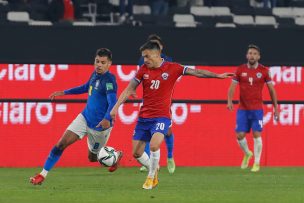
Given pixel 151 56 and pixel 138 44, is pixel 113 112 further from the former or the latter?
pixel 138 44

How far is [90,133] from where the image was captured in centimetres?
1678

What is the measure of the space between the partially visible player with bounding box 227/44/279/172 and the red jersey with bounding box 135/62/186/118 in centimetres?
532

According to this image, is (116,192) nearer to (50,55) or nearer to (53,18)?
(50,55)

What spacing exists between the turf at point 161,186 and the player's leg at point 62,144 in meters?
0.16

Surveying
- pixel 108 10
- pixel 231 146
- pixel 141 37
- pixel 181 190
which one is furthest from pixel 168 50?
pixel 181 190

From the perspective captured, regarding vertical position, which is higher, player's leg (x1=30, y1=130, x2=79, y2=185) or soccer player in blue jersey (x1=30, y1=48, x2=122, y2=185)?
soccer player in blue jersey (x1=30, y1=48, x2=122, y2=185)

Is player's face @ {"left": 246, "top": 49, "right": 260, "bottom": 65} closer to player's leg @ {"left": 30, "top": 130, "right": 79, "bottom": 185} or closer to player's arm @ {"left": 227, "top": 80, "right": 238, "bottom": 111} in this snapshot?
player's arm @ {"left": 227, "top": 80, "right": 238, "bottom": 111}

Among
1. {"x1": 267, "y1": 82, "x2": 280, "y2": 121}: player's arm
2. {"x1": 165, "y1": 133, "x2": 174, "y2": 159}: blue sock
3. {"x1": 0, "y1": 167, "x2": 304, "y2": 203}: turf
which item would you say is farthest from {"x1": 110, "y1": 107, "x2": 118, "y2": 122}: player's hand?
{"x1": 267, "y1": 82, "x2": 280, "y2": 121}: player's arm

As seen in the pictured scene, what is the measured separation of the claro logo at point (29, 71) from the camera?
21.3m

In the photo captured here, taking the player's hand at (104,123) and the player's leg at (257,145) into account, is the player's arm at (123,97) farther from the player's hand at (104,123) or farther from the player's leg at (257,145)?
the player's leg at (257,145)

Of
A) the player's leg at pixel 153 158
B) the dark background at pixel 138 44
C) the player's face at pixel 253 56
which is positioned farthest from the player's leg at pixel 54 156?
the dark background at pixel 138 44

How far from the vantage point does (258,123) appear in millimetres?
20578

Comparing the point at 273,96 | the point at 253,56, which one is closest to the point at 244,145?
the point at 273,96

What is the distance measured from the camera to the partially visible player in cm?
2053
